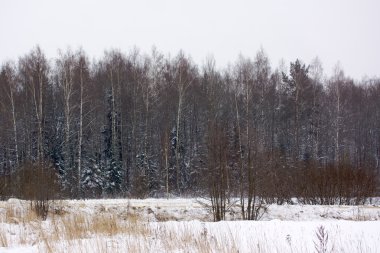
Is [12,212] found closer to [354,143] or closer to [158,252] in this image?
[158,252]

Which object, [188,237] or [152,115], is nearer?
[188,237]

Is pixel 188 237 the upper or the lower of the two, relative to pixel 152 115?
lower

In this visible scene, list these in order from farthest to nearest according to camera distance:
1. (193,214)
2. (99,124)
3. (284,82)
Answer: (284,82), (99,124), (193,214)

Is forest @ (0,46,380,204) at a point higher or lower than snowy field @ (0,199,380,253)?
higher

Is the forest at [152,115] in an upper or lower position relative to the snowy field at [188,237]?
upper

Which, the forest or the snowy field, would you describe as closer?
the snowy field

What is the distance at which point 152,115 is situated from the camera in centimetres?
3784

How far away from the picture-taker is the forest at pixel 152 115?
32031mm

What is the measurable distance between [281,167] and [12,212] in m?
12.7

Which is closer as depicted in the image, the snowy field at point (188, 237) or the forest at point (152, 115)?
the snowy field at point (188, 237)

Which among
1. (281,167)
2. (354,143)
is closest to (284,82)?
(354,143)

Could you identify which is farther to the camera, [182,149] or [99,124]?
[99,124]

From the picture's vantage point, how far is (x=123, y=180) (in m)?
33.6

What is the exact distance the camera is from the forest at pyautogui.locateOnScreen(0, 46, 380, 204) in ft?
105
